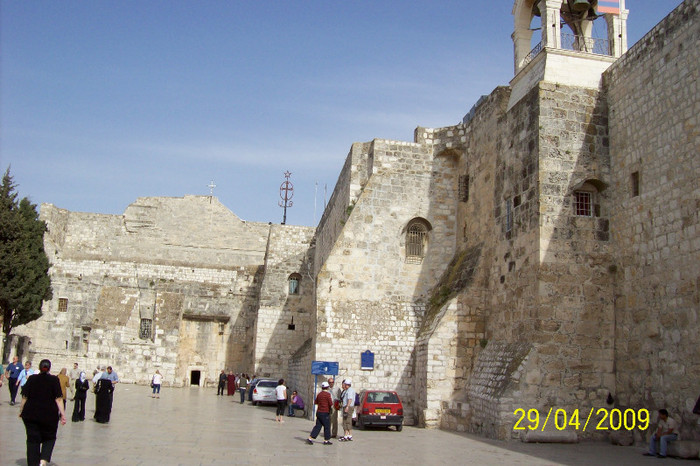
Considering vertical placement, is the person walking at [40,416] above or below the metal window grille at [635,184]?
below

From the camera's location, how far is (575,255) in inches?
522

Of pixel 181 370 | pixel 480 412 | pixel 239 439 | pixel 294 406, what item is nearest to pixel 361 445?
pixel 239 439

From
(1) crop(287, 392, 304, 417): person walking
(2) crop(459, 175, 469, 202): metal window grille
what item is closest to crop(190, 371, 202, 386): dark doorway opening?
(1) crop(287, 392, 304, 417): person walking

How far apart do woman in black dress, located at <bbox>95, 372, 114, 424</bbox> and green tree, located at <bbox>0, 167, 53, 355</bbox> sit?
11.4m

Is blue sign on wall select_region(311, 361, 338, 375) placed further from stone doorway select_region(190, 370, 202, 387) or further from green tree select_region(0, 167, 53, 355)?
stone doorway select_region(190, 370, 202, 387)

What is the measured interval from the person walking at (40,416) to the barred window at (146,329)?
73.2ft

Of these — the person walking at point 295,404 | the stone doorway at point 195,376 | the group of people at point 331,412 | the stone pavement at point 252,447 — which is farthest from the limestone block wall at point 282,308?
the group of people at point 331,412

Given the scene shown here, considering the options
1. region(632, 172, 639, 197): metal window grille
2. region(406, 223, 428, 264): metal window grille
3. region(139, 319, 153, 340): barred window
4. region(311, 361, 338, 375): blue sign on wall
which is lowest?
region(311, 361, 338, 375): blue sign on wall

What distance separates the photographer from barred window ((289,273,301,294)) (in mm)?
27983

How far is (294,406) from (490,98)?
10258mm

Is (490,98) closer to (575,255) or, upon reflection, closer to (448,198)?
(448,198)

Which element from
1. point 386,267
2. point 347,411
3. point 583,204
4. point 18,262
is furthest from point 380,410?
point 18,262

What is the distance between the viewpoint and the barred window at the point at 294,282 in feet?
91.8
